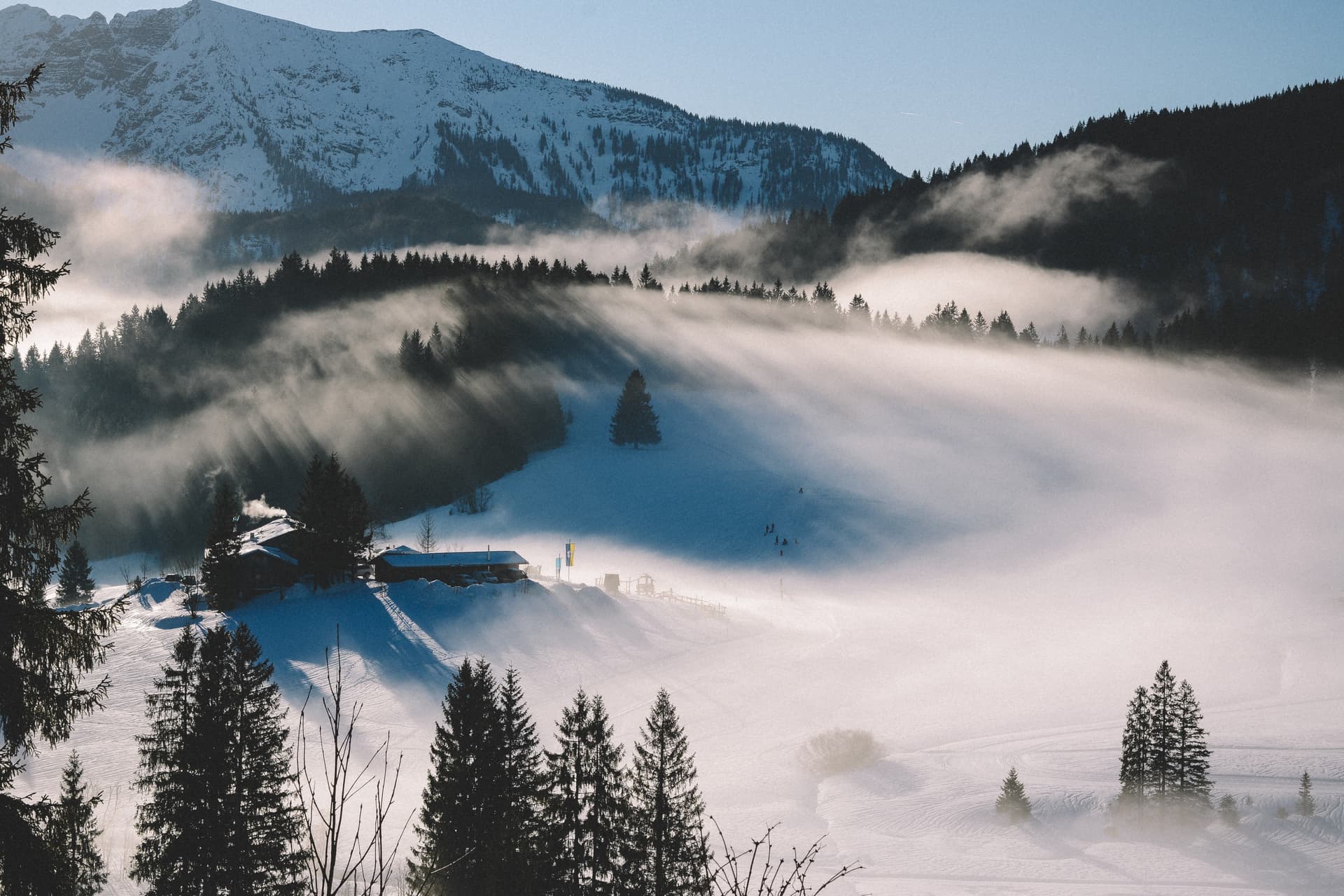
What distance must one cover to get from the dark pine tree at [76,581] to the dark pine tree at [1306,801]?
228 feet

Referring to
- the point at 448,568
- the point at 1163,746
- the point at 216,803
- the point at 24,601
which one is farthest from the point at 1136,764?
the point at 448,568

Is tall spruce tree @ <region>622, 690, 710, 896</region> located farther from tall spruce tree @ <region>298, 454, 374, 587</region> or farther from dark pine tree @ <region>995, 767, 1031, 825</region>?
tall spruce tree @ <region>298, 454, 374, 587</region>

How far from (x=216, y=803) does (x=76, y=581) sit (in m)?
62.1

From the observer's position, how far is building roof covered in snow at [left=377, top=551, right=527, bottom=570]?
54.4 metres

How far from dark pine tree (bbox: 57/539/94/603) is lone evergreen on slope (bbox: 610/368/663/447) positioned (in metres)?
48.0

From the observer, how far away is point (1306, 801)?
3275 centimetres

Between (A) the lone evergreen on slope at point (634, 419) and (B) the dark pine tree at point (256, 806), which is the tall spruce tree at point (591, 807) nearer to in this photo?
(B) the dark pine tree at point (256, 806)

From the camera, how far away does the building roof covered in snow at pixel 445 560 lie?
54438mm

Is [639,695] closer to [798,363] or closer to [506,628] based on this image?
[506,628]

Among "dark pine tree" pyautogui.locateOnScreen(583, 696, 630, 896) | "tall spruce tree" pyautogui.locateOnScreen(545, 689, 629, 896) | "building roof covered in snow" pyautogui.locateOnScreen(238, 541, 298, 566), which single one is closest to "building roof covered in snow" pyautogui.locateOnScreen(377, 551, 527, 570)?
"building roof covered in snow" pyautogui.locateOnScreen(238, 541, 298, 566)

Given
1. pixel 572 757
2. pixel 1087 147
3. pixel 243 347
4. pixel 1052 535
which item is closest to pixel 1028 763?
pixel 572 757

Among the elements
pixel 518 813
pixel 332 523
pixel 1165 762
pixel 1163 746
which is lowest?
pixel 1165 762

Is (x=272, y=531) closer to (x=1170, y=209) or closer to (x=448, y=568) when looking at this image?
(x=448, y=568)

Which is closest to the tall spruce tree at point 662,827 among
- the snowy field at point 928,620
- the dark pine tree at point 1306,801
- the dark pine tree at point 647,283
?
the snowy field at point 928,620
